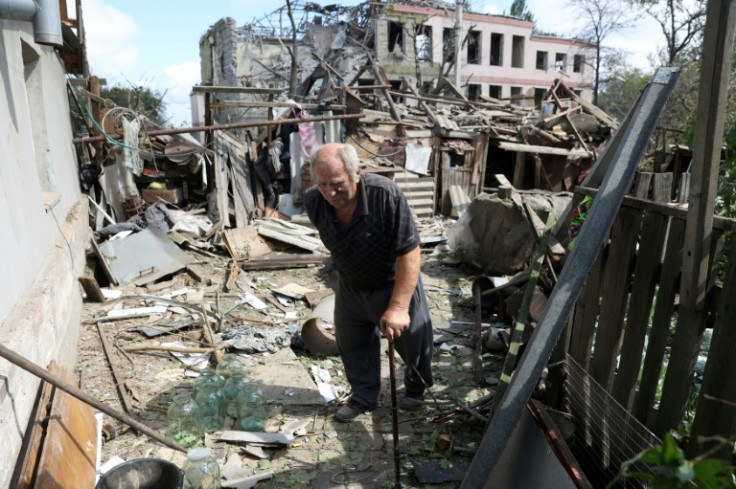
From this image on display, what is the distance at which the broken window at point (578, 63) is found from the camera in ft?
134

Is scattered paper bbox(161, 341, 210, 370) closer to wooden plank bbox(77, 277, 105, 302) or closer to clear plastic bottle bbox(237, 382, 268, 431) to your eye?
clear plastic bottle bbox(237, 382, 268, 431)

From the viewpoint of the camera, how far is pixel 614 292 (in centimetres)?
285

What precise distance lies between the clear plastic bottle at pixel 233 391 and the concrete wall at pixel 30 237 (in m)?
1.32

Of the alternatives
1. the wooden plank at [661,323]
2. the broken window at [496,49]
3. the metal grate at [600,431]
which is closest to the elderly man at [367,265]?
the metal grate at [600,431]

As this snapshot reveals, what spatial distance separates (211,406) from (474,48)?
124 ft

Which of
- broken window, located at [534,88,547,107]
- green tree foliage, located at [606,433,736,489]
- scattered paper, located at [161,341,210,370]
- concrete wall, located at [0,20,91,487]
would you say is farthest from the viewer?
broken window, located at [534,88,547,107]

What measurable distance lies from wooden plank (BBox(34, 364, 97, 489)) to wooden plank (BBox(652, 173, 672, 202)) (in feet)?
11.3

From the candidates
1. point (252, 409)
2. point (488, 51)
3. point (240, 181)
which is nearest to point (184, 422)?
point (252, 409)

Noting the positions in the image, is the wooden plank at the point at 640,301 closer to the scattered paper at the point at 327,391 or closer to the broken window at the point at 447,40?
the scattered paper at the point at 327,391

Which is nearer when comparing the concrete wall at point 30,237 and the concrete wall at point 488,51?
the concrete wall at point 30,237

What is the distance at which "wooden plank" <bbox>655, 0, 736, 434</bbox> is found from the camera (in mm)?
1876

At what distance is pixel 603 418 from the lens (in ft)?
9.30

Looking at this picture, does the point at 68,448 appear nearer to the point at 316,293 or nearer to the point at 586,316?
the point at 586,316

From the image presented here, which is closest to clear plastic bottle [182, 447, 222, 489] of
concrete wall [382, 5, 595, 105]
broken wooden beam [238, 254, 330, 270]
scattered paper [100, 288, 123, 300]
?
scattered paper [100, 288, 123, 300]
